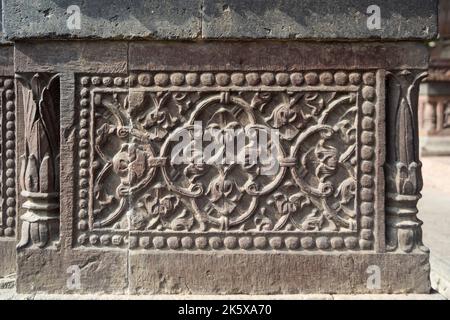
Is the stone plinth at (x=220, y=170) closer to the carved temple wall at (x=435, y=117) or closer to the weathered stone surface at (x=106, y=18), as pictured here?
the weathered stone surface at (x=106, y=18)

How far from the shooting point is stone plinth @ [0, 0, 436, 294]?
2.75 metres

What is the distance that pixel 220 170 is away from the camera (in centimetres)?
278

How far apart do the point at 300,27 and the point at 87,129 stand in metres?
1.21

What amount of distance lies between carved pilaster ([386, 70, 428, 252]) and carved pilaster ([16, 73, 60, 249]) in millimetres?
1741

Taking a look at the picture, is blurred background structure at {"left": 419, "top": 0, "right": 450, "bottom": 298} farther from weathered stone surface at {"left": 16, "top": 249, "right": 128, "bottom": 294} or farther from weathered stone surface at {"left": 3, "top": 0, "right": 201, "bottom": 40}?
weathered stone surface at {"left": 3, "top": 0, "right": 201, "bottom": 40}

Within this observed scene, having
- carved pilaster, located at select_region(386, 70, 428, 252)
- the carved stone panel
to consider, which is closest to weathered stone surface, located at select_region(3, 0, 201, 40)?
the carved stone panel

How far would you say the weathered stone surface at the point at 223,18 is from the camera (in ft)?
8.82

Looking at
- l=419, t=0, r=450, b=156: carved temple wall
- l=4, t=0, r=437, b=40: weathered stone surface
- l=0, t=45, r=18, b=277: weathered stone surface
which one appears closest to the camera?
l=4, t=0, r=437, b=40: weathered stone surface

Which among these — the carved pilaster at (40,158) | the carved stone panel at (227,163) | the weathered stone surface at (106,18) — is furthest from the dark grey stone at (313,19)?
the carved pilaster at (40,158)

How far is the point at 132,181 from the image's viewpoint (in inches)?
110

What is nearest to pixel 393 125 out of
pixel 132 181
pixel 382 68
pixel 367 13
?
pixel 382 68

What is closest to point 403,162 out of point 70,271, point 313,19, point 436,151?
point 313,19

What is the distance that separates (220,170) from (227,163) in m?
0.05

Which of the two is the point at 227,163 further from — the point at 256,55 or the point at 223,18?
the point at 223,18
